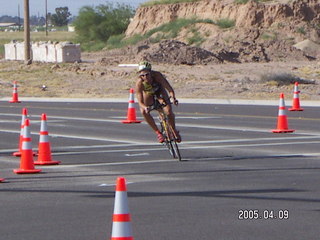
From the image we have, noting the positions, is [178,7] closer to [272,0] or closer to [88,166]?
[272,0]

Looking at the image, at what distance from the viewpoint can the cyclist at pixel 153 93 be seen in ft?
49.1

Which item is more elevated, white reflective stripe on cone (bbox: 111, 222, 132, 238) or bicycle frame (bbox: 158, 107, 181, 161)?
white reflective stripe on cone (bbox: 111, 222, 132, 238)

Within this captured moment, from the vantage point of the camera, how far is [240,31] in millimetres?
66812

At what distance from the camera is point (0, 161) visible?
15.3 metres

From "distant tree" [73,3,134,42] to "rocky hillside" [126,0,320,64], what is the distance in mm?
5734

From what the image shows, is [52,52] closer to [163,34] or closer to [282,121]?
[163,34]

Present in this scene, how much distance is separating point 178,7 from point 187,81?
40.1m

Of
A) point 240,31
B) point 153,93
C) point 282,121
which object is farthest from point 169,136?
point 240,31

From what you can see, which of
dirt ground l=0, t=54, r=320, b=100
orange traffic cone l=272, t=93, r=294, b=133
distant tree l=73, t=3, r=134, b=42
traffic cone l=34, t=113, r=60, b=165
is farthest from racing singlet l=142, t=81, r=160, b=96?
distant tree l=73, t=3, r=134, b=42

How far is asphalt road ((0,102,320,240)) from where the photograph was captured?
8945 millimetres

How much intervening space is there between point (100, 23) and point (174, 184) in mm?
79111

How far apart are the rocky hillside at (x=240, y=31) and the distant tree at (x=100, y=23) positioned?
5734 mm

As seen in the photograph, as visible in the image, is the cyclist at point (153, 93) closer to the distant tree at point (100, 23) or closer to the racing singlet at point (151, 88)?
the racing singlet at point (151, 88)

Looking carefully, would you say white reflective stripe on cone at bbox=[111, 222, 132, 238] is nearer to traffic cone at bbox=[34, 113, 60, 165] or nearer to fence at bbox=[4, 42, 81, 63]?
traffic cone at bbox=[34, 113, 60, 165]
